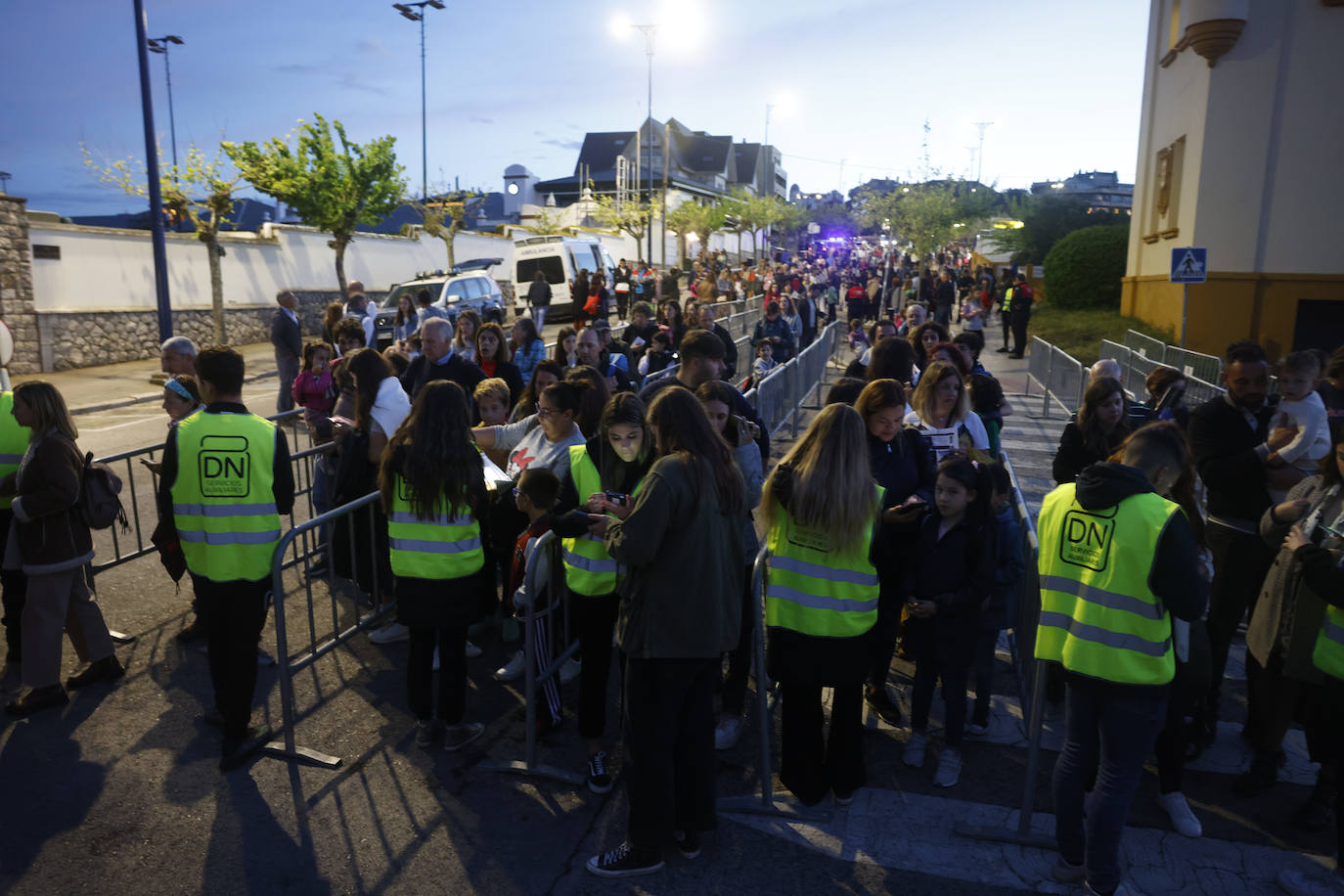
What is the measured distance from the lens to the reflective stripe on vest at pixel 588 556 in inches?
157

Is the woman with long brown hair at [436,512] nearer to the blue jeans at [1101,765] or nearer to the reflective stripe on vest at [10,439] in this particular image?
the reflective stripe on vest at [10,439]

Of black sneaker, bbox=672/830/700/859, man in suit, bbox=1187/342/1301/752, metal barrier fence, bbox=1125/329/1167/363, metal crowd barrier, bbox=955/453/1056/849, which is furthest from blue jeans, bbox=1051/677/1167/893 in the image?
metal barrier fence, bbox=1125/329/1167/363

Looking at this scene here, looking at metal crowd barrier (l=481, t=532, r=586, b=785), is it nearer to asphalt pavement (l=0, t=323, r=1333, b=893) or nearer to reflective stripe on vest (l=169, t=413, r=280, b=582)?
asphalt pavement (l=0, t=323, r=1333, b=893)

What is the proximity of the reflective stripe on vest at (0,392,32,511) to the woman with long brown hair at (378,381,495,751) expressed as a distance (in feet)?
7.67

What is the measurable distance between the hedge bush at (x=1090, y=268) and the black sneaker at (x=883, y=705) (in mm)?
25518

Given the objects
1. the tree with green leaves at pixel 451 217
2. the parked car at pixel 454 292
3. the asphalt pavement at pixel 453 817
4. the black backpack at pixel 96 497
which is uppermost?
the tree with green leaves at pixel 451 217

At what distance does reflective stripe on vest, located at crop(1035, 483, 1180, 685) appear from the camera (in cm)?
321

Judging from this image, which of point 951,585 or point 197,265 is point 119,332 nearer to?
point 197,265

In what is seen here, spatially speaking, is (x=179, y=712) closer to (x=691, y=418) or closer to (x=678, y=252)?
(x=691, y=418)

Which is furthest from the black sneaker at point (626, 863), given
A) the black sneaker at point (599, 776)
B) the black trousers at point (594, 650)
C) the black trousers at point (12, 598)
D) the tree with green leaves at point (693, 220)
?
the tree with green leaves at point (693, 220)

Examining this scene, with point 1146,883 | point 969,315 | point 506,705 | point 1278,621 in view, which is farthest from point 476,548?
point 969,315

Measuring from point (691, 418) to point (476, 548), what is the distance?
1.50 meters

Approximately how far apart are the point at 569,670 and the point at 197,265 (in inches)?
857

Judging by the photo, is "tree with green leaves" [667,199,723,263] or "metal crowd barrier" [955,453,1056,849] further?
"tree with green leaves" [667,199,723,263]
